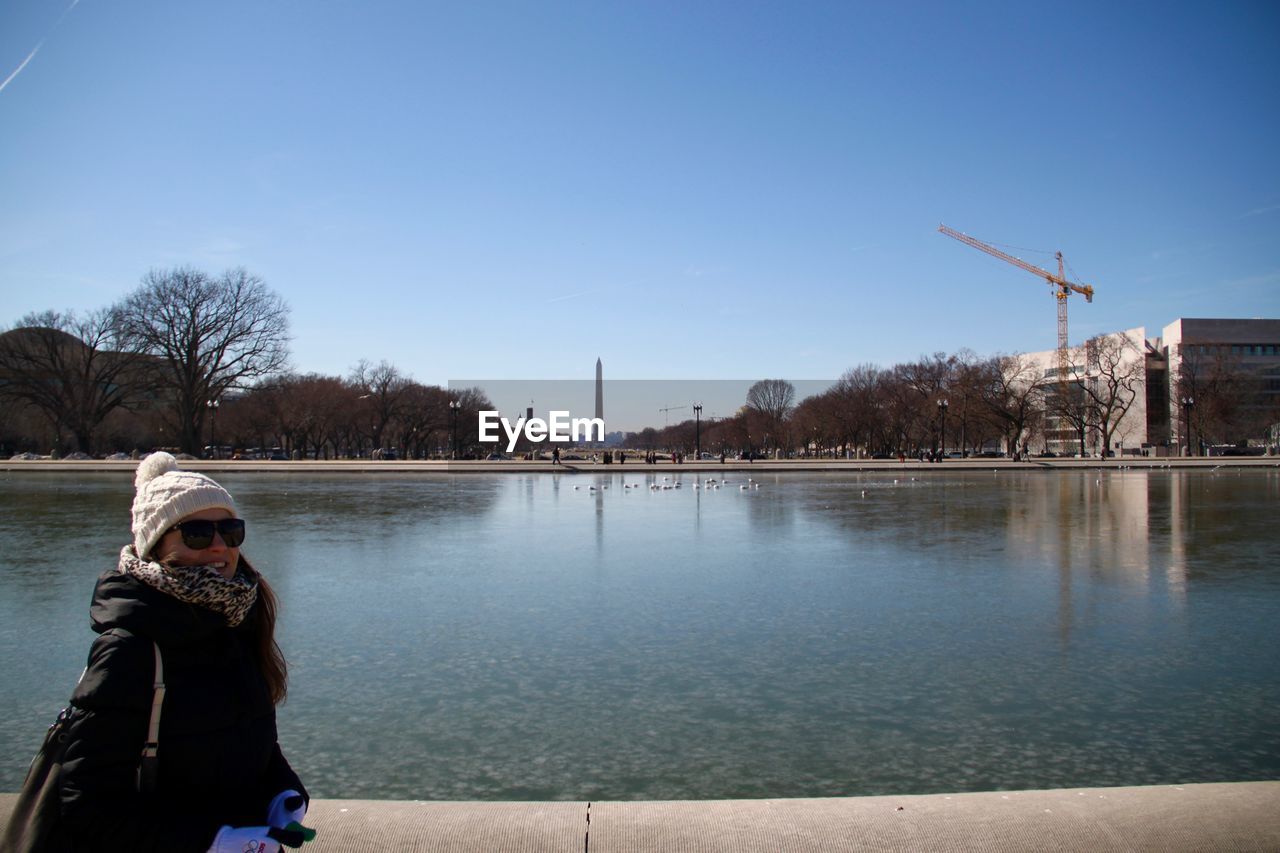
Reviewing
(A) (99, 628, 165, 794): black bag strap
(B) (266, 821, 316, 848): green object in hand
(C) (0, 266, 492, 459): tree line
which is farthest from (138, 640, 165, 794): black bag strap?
(C) (0, 266, 492, 459): tree line

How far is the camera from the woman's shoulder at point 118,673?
2312mm

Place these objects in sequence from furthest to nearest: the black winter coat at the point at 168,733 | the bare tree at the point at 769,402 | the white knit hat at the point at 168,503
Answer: the bare tree at the point at 769,402, the white knit hat at the point at 168,503, the black winter coat at the point at 168,733

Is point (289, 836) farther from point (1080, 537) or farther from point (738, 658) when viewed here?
point (1080, 537)

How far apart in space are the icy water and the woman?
2.64 metres

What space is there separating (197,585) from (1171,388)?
122437mm

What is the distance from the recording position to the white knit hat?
2.60 metres

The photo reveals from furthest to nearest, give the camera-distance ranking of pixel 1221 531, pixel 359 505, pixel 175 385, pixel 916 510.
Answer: pixel 175 385 → pixel 359 505 → pixel 916 510 → pixel 1221 531

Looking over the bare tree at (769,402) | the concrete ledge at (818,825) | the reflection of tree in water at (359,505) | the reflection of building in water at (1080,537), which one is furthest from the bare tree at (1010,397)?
the concrete ledge at (818,825)

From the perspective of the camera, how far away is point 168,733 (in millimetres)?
2414

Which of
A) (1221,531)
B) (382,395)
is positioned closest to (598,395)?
(382,395)

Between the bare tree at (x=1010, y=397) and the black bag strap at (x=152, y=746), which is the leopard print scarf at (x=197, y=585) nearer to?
the black bag strap at (x=152, y=746)

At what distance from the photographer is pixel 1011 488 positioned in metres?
36.2

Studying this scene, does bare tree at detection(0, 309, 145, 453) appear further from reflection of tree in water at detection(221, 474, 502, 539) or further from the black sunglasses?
the black sunglasses

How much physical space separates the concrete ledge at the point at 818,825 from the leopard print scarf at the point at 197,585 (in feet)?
4.43
